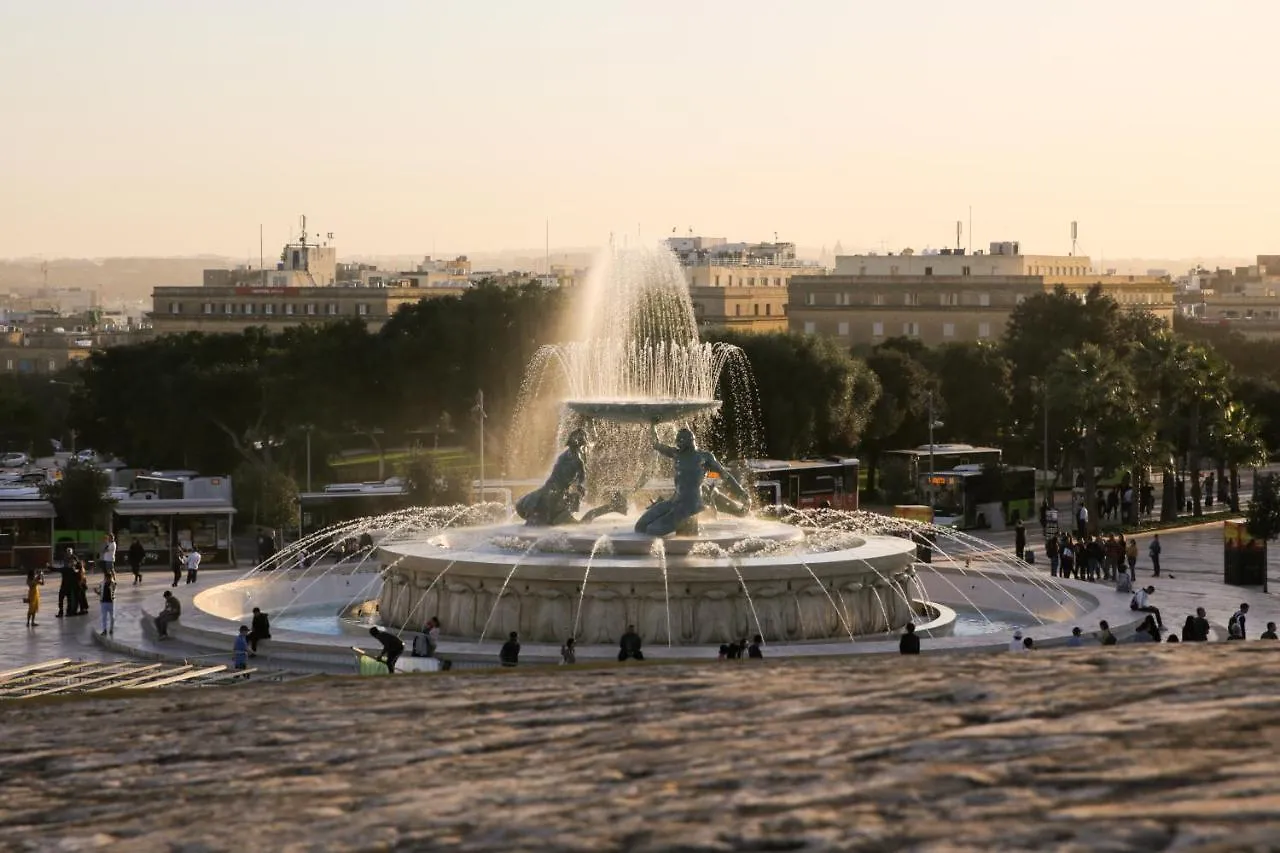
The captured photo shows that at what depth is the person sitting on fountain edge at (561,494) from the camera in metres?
27.5

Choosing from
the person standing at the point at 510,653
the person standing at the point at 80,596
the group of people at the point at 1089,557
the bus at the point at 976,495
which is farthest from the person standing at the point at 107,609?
the bus at the point at 976,495

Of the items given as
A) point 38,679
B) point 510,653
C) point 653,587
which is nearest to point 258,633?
point 510,653

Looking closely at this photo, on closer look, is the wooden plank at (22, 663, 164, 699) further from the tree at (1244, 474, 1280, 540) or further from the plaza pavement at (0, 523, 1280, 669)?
the tree at (1244, 474, 1280, 540)

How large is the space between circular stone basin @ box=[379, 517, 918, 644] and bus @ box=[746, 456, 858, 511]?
1952cm

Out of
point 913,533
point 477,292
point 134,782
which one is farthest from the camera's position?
point 477,292

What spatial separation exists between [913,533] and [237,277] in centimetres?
10755

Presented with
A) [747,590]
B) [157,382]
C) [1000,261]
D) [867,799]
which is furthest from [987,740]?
[1000,261]

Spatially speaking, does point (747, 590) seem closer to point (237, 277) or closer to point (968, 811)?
point (968, 811)

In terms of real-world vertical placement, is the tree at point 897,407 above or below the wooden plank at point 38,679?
above

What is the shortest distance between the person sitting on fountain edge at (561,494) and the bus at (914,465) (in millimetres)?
22242

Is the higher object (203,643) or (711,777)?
(711,777)

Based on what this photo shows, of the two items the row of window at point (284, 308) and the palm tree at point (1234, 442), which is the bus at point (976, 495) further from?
the row of window at point (284, 308)

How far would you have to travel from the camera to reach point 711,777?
5.67 meters

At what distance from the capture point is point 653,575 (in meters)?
23.8
